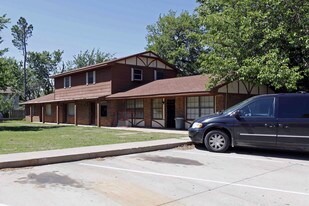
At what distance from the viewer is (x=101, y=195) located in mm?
5895

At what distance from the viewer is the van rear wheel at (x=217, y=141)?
442 inches

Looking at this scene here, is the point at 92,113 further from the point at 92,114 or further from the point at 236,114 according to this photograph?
the point at 236,114

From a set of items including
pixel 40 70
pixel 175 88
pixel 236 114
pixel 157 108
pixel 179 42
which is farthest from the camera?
pixel 40 70

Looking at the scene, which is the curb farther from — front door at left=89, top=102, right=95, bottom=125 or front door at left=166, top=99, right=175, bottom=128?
front door at left=89, top=102, right=95, bottom=125

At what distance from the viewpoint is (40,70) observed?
64.9 meters

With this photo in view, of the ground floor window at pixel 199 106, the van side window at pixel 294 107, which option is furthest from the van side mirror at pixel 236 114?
the ground floor window at pixel 199 106

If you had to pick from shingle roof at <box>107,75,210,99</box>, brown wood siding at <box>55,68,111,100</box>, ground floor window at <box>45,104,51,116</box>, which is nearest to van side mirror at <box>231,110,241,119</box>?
shingle roof at <box>107,75,210,99</box>

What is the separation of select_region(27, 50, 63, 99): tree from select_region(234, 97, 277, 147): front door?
190ft

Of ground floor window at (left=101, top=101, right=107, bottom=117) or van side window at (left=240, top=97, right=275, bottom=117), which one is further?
ground floor window at (left=101, top=101, right=107, bottom=117)

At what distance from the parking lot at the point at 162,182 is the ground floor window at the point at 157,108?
510 inches

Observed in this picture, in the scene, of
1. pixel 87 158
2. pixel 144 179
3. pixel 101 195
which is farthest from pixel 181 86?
pixel 101 195

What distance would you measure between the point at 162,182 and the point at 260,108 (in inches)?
210

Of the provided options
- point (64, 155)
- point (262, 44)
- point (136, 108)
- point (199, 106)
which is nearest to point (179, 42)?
point (136, 108)

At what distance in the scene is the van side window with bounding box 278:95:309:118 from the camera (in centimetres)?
1016
